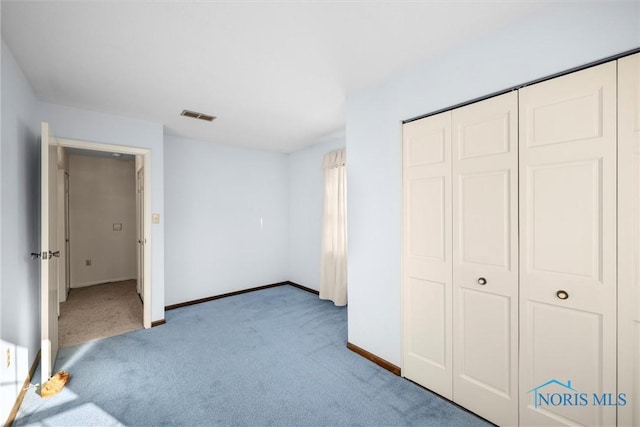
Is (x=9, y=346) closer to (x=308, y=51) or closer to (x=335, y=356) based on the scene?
(x=335, y=356)

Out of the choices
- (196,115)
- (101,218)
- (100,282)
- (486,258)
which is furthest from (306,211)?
(100,282)

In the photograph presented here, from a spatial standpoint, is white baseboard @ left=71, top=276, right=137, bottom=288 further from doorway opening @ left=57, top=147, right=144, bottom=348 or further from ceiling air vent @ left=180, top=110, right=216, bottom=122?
ceiling air vent @ left=180, top=110, right=216, bottom=122

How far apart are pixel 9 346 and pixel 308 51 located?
2.85 metres

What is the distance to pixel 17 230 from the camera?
2.02 m

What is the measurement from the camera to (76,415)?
74.1 inches

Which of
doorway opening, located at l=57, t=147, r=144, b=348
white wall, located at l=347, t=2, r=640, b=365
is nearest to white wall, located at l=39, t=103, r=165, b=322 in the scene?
doorway opening, located at l=57, t=147, r=144, b=348

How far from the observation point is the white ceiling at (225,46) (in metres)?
1.57

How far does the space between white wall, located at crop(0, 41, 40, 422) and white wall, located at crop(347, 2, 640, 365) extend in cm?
256

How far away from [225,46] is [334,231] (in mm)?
2884

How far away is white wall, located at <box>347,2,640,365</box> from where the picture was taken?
144 cm

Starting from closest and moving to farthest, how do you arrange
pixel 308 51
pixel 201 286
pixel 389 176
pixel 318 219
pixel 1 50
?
pixel 1 50
pixel 308 51
pixel 389 176
pixel 201 286
pixel 318 219

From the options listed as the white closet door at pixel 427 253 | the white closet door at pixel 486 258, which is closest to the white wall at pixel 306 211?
the white closet door at pixel 427 253

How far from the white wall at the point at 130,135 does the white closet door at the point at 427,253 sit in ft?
9.75

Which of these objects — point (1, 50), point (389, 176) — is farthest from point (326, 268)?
point (1, 50)
